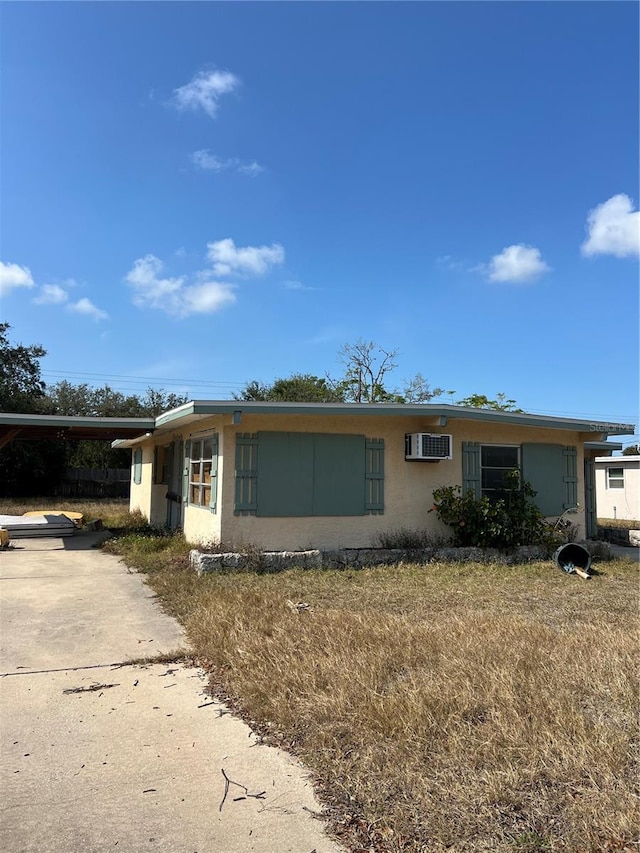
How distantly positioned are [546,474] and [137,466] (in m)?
12.0

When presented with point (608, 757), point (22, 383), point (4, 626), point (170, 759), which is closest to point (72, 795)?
point (170, 759)

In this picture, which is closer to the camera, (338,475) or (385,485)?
(338,475)

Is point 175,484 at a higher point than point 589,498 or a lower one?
higher

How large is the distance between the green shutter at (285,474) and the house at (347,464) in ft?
0.05

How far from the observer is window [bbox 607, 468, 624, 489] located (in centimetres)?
1977

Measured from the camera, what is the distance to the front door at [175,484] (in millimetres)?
12578

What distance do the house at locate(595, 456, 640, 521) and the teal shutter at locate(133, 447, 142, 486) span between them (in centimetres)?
1490

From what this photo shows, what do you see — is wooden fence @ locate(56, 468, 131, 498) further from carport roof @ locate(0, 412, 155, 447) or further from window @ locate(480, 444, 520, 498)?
window @ locate(480, 444, 520, 498)

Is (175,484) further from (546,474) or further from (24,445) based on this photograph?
(24,445)

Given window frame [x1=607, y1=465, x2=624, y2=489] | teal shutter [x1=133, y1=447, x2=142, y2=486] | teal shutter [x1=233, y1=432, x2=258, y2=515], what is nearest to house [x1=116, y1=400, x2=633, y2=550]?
teal shutter [x1=233, y1=432, x2=258, y2=515]

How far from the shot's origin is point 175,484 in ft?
42.9

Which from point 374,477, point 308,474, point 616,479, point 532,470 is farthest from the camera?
point 616,479

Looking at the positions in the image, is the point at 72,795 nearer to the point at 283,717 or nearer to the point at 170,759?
the point at 170,759

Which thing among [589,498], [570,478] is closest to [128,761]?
[570,478]
